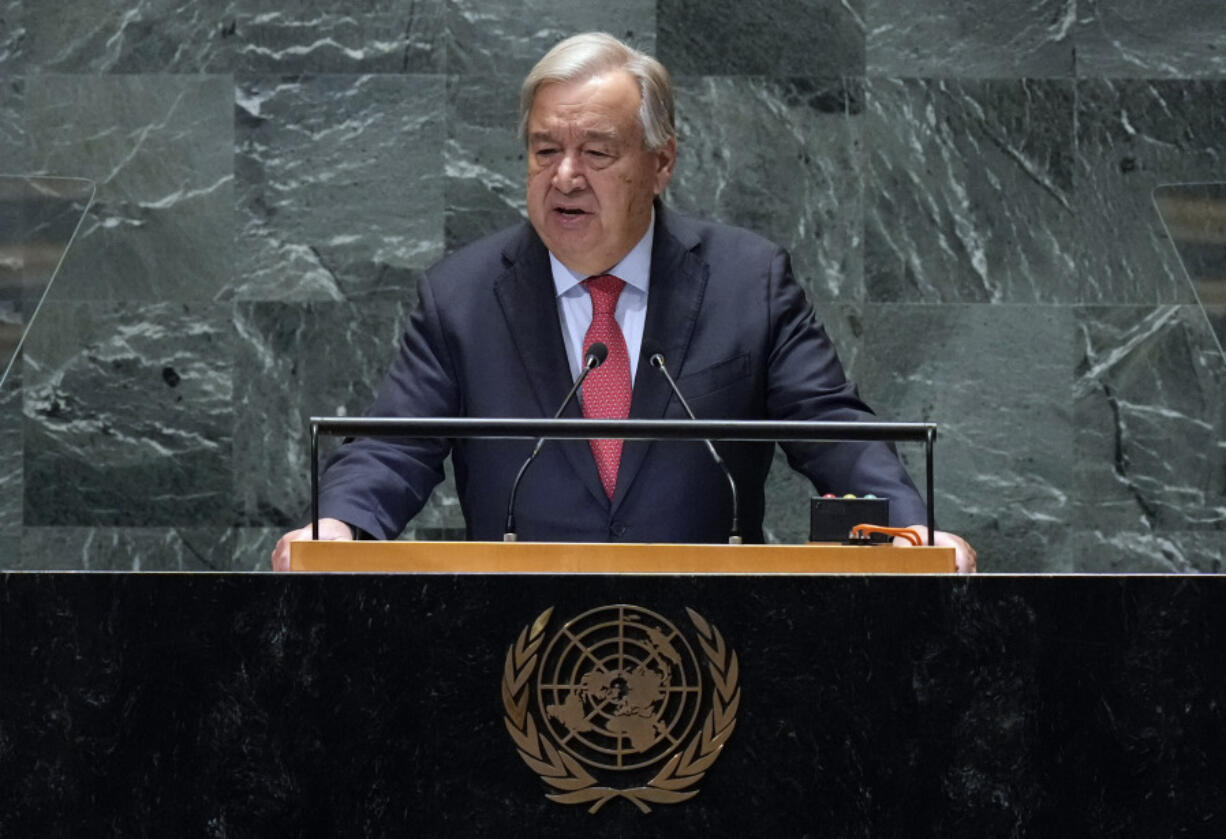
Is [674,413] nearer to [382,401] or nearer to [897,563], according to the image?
[382,401]

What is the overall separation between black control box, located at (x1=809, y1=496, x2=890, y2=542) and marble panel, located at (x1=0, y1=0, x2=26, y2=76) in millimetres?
3508

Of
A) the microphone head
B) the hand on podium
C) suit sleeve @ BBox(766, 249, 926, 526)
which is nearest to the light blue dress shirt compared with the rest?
suit sleeve @ BBox(766, 249, 926, 526)

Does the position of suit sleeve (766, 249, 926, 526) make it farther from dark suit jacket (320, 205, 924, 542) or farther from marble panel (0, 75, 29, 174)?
marble panel (0, 75, 29, 174)

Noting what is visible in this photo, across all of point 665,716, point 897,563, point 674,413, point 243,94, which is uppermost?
point 243,94

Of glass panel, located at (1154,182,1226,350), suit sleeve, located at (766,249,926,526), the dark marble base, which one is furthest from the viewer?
glass panel, located at (1154,182,1226,350)

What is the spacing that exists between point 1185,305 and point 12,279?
328 cm

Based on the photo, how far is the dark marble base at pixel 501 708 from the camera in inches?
87.1

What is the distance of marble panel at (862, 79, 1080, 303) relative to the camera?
518 centimetres

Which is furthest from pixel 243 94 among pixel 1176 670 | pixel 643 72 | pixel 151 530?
pixel 1176 670

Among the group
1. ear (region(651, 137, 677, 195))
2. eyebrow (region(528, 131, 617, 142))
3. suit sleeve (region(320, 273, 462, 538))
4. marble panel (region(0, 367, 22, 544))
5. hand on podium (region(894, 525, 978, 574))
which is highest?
ear (region(651, 137, 677, 195))

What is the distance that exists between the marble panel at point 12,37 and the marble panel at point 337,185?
66cm

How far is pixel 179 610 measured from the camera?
2.23m

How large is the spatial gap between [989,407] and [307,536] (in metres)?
2.91

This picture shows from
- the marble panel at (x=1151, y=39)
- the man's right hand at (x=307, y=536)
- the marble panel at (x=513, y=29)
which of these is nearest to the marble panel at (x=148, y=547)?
the marble panel at (x=513, y=29)
